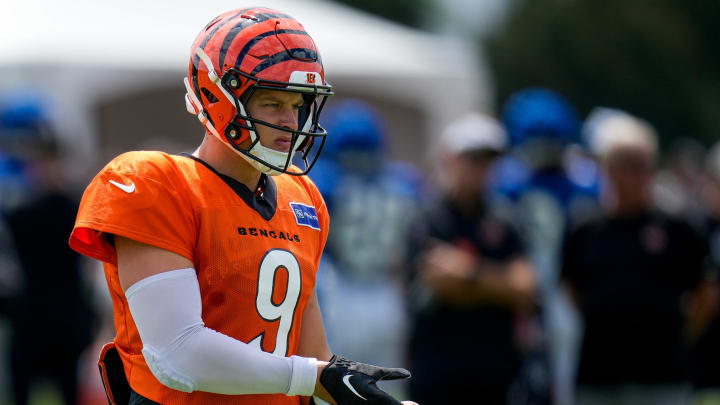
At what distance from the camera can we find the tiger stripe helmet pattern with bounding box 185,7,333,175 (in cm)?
291

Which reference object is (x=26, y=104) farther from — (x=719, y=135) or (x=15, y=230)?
(x=719, y=135)

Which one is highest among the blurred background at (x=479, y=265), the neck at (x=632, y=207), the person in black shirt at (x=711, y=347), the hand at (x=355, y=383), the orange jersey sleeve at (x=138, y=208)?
the orange jersey sleeve at (x=138, y=208)

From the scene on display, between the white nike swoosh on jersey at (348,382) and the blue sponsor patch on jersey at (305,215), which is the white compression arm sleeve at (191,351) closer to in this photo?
the white nike swoosh on jersey at (348,382)

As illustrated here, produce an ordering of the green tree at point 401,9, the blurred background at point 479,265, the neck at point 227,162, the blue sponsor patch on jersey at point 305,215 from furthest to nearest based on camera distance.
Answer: the green tree at point 401,9 → the blurred background at point 479,265 → the blue sponsor patch on jersey at point 305,215 → the neck at point 227,162

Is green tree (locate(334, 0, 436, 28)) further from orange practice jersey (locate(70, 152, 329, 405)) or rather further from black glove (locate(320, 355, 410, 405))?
black glove (locate(320, 355, 410, 405))

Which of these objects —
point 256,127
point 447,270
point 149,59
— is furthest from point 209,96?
point 149,59

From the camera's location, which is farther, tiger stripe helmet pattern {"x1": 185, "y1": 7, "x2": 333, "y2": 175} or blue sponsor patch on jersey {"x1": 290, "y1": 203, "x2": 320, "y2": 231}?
blue sponsor patch on jersey {"x1": 290, "y1": 203, "x2": 320, "y2": 231}

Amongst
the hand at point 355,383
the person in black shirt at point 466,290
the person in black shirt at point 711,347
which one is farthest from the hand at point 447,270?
the person in black shirt at point 711,347

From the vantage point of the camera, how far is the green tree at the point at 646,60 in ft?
112

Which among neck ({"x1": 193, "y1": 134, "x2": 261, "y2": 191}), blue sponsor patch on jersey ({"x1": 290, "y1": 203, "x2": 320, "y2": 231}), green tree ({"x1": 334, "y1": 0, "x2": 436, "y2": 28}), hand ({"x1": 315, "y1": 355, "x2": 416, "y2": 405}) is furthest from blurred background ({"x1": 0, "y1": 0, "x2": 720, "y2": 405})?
green tree ({"x1": 334, "y1": 0, "x2": 436, "y2": 28})

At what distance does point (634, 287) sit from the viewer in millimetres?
5762

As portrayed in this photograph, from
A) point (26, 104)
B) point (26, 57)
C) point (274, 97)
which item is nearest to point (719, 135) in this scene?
point (26, 57)

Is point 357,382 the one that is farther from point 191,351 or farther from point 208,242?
point 208,242

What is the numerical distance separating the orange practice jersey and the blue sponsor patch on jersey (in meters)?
0.04
